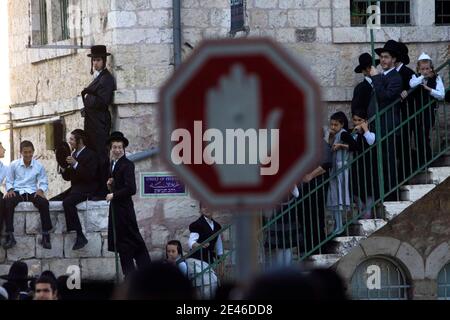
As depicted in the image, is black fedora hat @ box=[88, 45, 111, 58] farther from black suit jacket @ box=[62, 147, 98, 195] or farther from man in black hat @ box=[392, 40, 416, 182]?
man in black hat @ box=[392, 40, 416, 182]

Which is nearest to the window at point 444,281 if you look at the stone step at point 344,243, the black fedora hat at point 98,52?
the stone step at point 344,243

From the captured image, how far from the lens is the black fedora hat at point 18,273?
17.0m

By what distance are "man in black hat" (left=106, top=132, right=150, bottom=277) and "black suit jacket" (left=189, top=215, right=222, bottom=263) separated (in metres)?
0.66

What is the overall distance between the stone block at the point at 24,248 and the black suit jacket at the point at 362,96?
405cm

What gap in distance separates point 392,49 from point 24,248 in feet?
15.9

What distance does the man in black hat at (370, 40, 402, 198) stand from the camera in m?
17.7

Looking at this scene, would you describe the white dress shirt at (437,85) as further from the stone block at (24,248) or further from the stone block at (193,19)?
the stone block at (24,248)

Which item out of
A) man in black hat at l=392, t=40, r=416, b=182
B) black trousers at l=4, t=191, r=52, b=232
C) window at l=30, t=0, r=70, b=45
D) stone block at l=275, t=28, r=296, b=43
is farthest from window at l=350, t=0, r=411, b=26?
black trousers at l=4, t=191, r=52, b=232

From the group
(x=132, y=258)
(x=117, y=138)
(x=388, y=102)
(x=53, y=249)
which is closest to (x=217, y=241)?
(x=132, y=258)

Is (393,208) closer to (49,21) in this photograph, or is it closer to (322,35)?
(322,35)

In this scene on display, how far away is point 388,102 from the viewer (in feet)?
58.7
